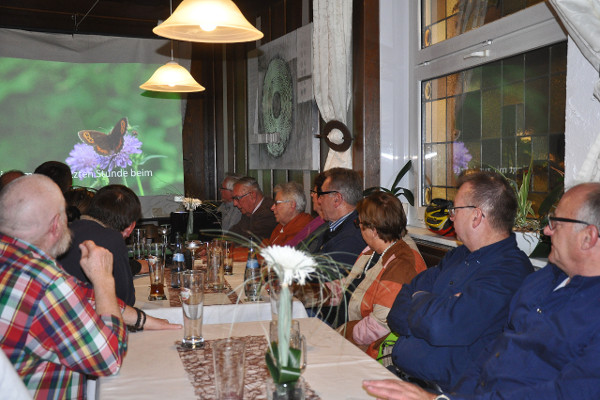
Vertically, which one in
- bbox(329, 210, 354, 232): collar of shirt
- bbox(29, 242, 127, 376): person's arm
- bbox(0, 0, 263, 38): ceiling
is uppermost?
bbox(0, 0, 263, 38): ceiling

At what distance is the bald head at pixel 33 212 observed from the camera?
5.82ft

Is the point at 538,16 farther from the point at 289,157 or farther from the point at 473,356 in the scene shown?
the point at 289,157

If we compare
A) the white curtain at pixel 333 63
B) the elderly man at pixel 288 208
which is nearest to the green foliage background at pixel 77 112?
the elderly man at pixel 288 208

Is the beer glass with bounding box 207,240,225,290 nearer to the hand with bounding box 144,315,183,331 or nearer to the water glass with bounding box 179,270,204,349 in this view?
the hand with bounding box 144,315,183,331

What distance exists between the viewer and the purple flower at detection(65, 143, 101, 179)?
7137 mm

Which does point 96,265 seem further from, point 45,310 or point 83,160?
point 83,160

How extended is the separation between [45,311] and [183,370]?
1.43ft

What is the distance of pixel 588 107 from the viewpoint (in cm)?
249

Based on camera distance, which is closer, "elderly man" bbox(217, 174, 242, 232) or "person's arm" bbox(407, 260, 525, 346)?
"person's arm" bbox(407, 260, 525, 346)

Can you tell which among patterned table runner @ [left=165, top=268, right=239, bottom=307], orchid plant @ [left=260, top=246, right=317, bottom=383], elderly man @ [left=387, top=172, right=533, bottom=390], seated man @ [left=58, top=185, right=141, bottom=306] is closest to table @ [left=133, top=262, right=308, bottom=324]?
patterned table runner @ [left=165, top=268, right=239, bottom=307]

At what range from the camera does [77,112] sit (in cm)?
713

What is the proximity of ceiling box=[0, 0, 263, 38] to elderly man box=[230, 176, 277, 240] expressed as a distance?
6.87 feet

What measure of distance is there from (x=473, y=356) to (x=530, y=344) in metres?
0.37

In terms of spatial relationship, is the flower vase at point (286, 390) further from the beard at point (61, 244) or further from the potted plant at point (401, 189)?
the potted plant at point (401, 189)
